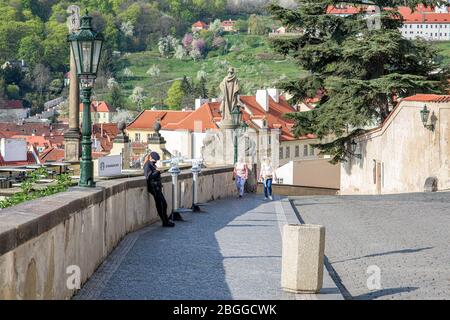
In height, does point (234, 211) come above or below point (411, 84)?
below

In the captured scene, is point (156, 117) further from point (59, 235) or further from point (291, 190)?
point (59, 235)

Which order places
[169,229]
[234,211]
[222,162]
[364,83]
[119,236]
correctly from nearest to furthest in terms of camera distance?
[119,236], [169,229], [234,211], [222,162], [364,83]

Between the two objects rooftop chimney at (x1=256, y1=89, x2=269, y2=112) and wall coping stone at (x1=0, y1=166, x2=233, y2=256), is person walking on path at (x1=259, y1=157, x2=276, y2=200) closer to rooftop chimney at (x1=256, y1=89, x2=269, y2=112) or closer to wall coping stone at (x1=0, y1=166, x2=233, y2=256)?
wall coping stone at (x1=0, y1=166, x2=233, y2=256)

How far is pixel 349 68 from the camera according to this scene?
4322 centimetres

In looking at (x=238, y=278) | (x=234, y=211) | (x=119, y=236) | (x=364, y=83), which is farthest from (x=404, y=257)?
(x=364, y=83)

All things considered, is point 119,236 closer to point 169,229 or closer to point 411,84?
point 169,229

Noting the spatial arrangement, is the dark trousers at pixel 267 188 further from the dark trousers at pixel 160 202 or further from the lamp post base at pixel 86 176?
the lamp post base at pixel 86 176

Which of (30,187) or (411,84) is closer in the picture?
(30,187)

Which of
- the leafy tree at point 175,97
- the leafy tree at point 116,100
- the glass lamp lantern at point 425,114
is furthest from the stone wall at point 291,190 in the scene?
the leafy tree at point 116,100

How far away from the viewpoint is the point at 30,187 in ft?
43.9

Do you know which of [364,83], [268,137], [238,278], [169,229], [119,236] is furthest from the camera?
[268,137]

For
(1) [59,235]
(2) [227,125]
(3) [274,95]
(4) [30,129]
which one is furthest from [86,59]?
(4) [30,129]

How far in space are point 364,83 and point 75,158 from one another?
13143mm

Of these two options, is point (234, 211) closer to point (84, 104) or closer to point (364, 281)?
point (84, 104)
